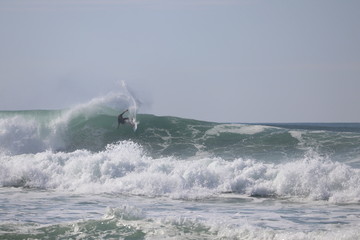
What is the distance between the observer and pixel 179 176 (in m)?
17.3

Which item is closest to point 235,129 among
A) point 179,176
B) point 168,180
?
point 179,176

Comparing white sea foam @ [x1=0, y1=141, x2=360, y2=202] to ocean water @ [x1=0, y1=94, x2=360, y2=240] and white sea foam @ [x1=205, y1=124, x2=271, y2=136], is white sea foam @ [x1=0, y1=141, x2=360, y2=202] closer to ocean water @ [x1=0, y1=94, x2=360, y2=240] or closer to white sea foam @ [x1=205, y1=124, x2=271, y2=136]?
ocean water @ [x1=0, y1=94, x2=360, y2=240]

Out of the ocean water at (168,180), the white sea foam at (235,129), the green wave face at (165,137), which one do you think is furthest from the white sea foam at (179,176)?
the white sea foam at (235,129)

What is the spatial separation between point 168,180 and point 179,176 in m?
0.41

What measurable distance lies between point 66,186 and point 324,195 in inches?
322

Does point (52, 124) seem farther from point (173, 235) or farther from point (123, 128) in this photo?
point (173, 235)

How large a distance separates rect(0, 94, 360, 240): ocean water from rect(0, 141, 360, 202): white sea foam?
34 mm

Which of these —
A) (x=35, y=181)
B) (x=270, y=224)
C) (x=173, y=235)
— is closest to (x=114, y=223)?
(x=173, y=235)

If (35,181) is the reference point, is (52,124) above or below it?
above

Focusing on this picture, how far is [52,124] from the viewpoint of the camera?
93.7 feet

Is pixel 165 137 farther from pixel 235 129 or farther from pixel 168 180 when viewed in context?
pixel 168 180

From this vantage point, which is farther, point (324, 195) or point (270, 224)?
point (324, 195)

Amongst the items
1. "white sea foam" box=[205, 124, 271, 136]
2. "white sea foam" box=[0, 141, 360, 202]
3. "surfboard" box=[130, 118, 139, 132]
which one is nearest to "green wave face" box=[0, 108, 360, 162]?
"white sea foam" box=[205, 124, 271, 136]

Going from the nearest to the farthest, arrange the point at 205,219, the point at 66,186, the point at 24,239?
the point at 24,239
the point at 205,219
the point at 66,186
